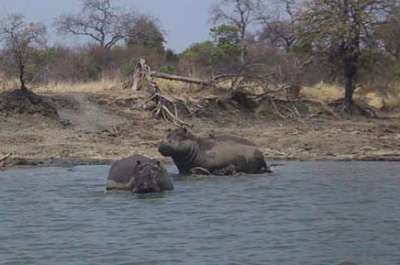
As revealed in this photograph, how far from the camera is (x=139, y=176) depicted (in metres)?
16.5

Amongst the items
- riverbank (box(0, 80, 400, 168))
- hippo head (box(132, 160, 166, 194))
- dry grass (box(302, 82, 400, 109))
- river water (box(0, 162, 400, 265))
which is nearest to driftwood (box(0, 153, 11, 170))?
riverbank (box(0, 80, 400, 168))

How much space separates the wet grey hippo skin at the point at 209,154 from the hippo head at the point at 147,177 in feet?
9.10

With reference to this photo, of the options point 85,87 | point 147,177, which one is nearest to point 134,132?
point 85,87

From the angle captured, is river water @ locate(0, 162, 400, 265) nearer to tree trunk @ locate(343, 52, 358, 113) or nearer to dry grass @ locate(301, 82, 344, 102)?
tree trunk @ locate(343, 52, 358, 113)

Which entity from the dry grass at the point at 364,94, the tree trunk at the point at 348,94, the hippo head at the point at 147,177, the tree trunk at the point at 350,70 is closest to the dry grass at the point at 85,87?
the dry grass at the point at 364,94

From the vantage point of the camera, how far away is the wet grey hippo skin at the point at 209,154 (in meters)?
19.5

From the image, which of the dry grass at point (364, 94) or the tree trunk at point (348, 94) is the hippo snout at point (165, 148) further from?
the dry grass at point (364, 94)

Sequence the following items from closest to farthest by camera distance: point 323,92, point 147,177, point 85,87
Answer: point 147,177 < point 85,87 < point 323,92

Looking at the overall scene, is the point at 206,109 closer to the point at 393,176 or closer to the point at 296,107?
the point at 296,107

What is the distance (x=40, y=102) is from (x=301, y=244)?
16300mm

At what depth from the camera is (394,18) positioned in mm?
35938

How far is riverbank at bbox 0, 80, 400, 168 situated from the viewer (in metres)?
23.2

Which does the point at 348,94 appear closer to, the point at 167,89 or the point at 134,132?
the point at 167,89

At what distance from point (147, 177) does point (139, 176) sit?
174mm
